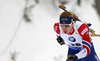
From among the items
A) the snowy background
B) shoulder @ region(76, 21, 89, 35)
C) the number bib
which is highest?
shoulder @ region(76, 21, 89, 35)

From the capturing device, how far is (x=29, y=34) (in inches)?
388

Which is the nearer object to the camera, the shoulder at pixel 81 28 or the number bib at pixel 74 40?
the shoulder at pixel 81 28

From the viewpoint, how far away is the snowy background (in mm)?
7969

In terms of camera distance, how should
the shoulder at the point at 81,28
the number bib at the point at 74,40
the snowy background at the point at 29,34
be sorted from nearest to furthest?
the shoulder at the point at 81,28 → the number bib at the point at 74,40 → the snowy background at the point at 29,34

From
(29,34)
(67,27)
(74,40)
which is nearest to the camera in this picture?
(67,27)

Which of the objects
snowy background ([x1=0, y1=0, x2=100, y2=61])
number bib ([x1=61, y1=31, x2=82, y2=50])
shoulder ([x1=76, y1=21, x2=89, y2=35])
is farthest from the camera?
snowy background ([x1=0, y1=0, x2=100, y2=61])

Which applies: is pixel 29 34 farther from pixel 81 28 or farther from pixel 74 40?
pixel 81 28

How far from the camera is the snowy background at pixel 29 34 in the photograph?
7.97 m

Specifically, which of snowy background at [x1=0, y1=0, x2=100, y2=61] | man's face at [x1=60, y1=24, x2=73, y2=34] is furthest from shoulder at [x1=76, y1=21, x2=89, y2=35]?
snowy background at [x1=0, y1=0, x2=100, y2=61]

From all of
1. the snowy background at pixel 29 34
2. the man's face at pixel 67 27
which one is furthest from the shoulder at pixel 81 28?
the snowy background at pixel 29 34

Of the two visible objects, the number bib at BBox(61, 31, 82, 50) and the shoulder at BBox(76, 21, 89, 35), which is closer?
the shoulder at BBox(76, 21, 89, 35)

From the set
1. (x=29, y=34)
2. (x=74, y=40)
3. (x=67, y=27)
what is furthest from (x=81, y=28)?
(x=29, y=34)

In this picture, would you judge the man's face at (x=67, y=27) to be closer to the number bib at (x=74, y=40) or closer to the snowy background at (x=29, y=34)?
the number bib at (x=74, y=40)

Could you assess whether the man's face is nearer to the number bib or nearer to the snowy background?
the number bib
